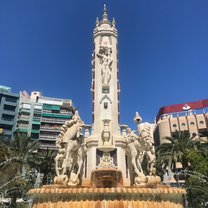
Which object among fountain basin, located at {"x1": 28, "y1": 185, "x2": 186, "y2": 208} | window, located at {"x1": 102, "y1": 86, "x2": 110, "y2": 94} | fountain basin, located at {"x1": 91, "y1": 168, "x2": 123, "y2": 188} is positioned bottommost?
fountain basin, located at {"x1": 28, "y1": 185, "x2": 186, "y2": 208}

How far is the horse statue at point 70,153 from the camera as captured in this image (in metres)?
15.1

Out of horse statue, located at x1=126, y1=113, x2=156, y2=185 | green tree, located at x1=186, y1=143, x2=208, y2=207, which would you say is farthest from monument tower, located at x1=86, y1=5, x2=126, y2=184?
green tree, located at x1=186, y1=143, x2=208, y2=207

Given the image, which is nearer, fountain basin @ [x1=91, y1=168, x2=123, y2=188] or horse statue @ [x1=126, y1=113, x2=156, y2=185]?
horse statue @ [x1=126, y1=113, x2=156, y2=185]

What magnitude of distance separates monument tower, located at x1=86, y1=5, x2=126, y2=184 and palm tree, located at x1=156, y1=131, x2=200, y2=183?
1523 centimetres

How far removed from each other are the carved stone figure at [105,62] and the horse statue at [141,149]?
668 centimetres

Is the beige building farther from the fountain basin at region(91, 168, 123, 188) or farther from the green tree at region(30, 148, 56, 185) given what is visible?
the fountain basin at region(91, 168, 123, 188)

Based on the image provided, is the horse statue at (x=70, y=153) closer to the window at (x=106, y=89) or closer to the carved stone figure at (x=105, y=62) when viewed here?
the window at (x=106, y=89)

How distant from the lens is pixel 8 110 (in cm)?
7150

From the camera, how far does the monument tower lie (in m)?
18.5

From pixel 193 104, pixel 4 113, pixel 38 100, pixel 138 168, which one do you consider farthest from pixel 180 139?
pixel 38 100

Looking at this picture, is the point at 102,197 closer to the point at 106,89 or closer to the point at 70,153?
the point at 70,153

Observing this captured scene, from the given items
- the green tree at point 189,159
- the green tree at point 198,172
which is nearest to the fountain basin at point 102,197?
the green tree at point 198,172

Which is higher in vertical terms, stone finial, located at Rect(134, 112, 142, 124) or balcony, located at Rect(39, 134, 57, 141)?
balcony, located at Rect(39, 134, 57, 141)

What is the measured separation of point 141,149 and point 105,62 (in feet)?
30.4
